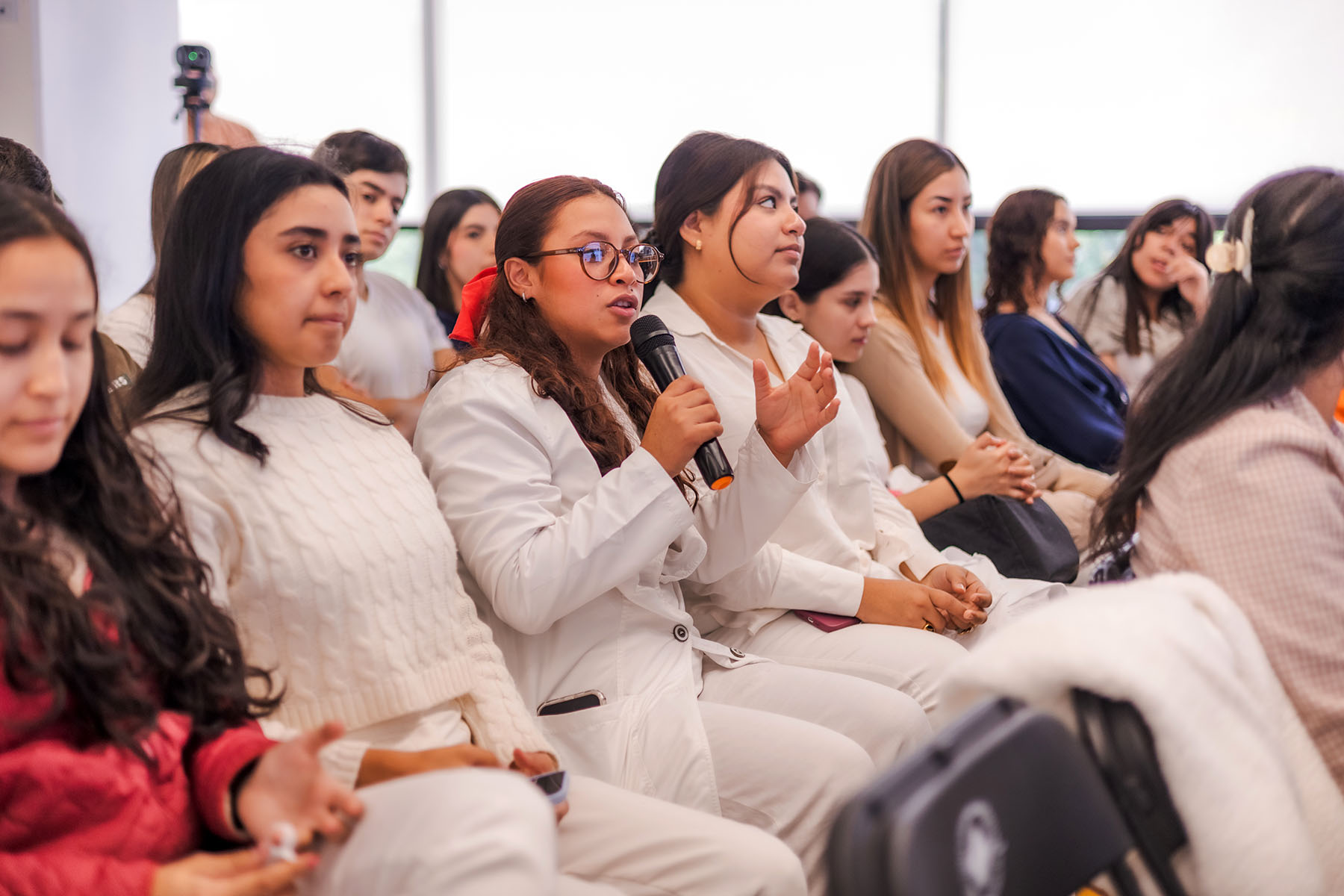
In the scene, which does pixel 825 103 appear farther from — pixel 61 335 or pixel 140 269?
pixel 61 335

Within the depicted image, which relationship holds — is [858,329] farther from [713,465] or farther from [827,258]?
[713,465]

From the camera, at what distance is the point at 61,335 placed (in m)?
1.02

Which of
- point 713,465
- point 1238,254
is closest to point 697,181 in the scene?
point 713,465

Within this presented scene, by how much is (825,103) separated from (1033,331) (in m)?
Answer: 2.54

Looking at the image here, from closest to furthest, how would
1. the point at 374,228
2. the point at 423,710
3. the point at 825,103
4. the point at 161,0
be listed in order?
the point at 423,710, the point at 374,228, the point at 161,0, the point at 825,103

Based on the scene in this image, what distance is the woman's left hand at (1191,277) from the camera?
3842mm

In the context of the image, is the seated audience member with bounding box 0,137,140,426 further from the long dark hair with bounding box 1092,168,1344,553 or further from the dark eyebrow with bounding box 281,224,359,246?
the long dark hair with bounding box 1092,168,1344,553

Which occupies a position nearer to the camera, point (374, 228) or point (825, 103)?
point (374, 228)

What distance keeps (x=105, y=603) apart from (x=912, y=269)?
7.71 ft

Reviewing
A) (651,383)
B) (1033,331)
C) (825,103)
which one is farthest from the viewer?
(825,103)

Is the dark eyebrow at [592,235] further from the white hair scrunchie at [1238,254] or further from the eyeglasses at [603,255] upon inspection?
the white hair scrunchie at [1238,254]

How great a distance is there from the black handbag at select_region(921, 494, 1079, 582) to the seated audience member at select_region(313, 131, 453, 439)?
4.31 feet

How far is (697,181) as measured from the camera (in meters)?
2.27

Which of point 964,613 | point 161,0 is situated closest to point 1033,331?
point 964,613
